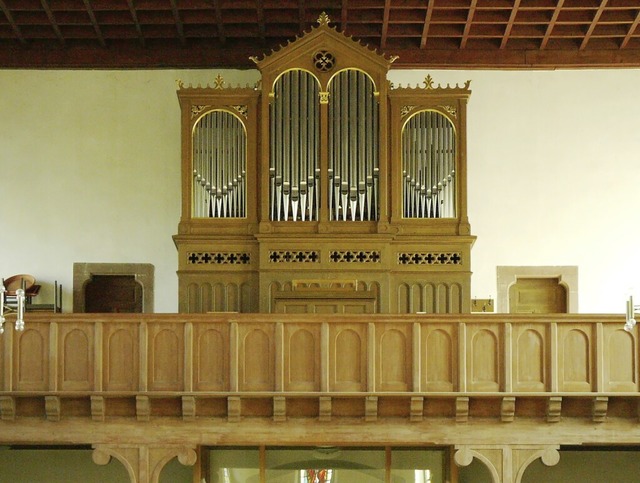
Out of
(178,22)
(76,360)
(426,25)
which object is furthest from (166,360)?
(426,25)

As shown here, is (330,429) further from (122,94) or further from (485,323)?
(122,94)

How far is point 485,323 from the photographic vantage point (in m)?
13.5

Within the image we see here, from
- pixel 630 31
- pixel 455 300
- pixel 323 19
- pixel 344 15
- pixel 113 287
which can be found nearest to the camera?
pixel 455 300

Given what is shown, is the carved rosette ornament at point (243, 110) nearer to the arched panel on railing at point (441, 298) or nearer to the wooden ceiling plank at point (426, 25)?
the wooden ceiling plank at point (426, 25)

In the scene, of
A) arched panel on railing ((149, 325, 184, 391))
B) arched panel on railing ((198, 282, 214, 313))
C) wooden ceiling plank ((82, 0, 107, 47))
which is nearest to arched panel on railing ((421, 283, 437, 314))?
arched panel on railing ((198, 282, 214, 313))

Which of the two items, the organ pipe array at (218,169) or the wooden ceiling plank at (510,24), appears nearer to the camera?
the organ pipe array at (218,169)

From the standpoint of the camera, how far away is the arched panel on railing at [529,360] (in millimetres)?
13414

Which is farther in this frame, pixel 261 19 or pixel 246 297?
pixel 261 19

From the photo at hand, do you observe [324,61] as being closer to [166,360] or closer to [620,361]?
[166,360]

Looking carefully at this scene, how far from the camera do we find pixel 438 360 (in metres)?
13.5

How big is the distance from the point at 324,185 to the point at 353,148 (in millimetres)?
698

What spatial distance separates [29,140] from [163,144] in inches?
84.1

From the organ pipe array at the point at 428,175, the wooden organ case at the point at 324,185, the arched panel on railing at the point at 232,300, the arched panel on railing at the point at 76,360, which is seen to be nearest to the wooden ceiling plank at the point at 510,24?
the wooden organ case at the point at 324,185

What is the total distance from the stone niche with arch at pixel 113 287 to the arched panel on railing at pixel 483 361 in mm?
5629
